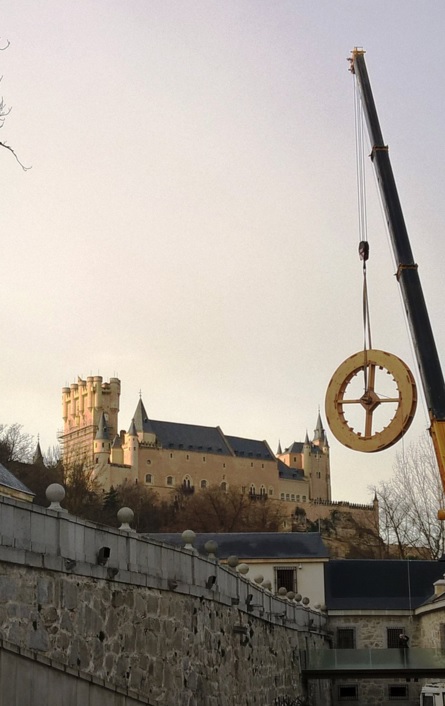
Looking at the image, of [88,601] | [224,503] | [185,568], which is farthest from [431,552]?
[224,503]

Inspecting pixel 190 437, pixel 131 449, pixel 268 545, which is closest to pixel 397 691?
pixel 268 545

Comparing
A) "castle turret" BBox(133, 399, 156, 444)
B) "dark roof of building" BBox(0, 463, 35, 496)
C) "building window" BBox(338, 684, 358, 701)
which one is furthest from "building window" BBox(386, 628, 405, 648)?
"castle turret" BBox(133, 399, 156, 444)

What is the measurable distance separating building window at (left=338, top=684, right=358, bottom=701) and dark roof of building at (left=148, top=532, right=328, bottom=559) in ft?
22.1

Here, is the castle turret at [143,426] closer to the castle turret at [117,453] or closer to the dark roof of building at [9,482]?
the castle turret at [117,453]

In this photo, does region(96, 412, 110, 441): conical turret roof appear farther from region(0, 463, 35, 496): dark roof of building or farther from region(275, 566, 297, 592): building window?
region(0, 463, 35, 496): dark roof of building

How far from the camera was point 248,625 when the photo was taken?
21281 millimetres

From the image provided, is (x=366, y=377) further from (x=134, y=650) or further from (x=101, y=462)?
(x=101, y=462)

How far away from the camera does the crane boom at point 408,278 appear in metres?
22.1

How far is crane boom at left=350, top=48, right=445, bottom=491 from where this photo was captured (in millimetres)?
22094

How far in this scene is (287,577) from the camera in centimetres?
4344

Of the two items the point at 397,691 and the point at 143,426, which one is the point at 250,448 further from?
the point at 397,691

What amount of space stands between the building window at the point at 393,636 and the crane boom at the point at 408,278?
819 inches

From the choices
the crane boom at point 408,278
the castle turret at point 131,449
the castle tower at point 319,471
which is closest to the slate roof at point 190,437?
the castle turret at point 131,449

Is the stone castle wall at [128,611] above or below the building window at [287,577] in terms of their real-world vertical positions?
below
